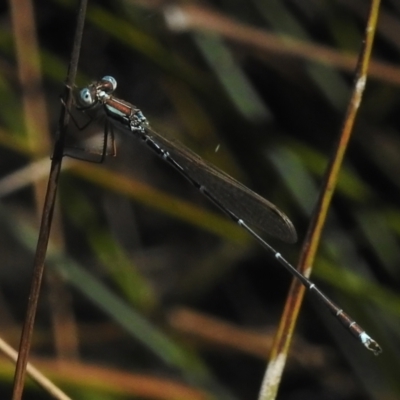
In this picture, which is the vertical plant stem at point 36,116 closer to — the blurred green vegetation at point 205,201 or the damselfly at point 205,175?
the blurred green vegetation at point 205,201

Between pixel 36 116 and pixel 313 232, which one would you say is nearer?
pixel 313 232

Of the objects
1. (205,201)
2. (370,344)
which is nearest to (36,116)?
(205,201)

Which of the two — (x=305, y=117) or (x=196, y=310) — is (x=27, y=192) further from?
(x=305, y=117)

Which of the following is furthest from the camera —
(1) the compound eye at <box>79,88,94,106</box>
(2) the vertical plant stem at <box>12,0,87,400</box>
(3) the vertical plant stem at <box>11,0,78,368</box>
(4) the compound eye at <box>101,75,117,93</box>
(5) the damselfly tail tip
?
(3) the vertical plant stem at <box>11,0,78,368</box>

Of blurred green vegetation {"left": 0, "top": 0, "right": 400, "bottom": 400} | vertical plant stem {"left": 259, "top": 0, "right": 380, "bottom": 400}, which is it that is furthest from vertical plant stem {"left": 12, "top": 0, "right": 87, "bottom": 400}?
blurred green vegetation {"left": 0, "top": 0, "right": 400, "bottom": 400}

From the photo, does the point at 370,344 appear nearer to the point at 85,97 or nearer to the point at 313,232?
the point at 313,232

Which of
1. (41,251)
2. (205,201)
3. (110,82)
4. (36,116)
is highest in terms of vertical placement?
A: (205,201)

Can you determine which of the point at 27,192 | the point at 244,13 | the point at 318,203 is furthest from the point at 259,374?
the point at 318,203

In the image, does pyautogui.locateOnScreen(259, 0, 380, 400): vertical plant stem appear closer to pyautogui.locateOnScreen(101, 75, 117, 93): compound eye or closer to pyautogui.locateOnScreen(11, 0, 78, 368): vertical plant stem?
pyautogui.locateOnScreen(101, 75, 117, 93): compound eye
